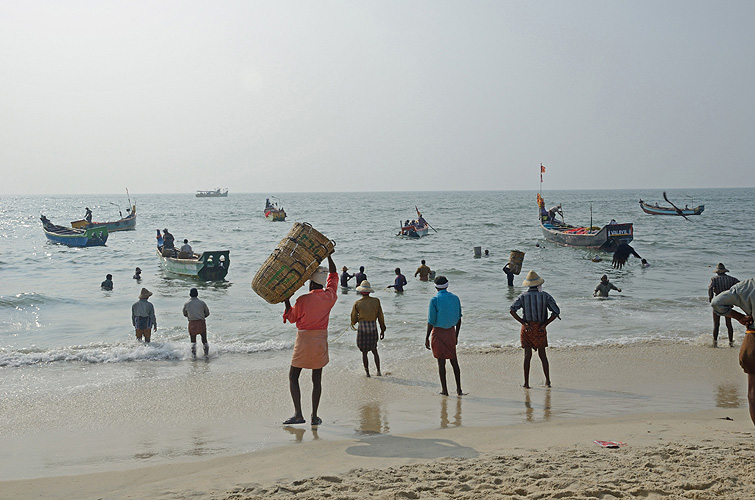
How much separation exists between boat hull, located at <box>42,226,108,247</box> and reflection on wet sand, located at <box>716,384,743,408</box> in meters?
38.4

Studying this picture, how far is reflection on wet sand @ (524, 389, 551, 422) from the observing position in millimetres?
6607

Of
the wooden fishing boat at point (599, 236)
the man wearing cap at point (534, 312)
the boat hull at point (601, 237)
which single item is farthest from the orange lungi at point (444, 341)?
the boat hull at point (601, 237)

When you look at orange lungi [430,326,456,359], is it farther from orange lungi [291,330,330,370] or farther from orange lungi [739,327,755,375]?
orange lungi [739,327,755,375]

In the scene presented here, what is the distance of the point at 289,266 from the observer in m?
5.69

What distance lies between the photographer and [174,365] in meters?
10.0

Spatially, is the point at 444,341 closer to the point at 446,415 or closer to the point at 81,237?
the point at 446,415

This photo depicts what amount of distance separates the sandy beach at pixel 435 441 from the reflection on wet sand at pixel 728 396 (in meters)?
0.02

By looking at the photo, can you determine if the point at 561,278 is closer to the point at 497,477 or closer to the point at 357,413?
the point at 357,413

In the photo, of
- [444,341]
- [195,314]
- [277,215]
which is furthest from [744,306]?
[277,215]

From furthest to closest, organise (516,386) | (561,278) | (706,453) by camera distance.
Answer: (561,278) < (516,386) < (706,453)

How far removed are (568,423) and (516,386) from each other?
1.92 metres

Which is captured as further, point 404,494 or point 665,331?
point 665,331

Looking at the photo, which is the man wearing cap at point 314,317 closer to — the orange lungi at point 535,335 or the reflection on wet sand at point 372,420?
the reflection on wet sand at point 372,420

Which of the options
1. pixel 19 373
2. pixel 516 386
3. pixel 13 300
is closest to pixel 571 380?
pixel 516 386
